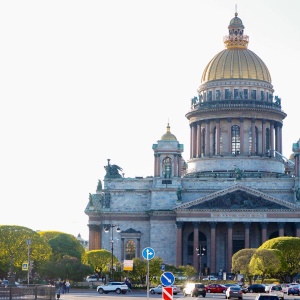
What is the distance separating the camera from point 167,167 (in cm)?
14575

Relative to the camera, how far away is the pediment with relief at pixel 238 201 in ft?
449

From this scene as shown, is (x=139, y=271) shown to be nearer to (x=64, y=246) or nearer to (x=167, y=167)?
(x=64, y=246)

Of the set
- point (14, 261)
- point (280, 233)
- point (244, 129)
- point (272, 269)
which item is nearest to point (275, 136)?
point (244, 129)

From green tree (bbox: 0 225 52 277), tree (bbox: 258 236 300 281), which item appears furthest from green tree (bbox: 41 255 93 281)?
tree (bbox: 258 236 300 281)

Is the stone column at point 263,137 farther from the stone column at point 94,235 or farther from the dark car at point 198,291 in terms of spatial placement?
the dark car at point 198,291

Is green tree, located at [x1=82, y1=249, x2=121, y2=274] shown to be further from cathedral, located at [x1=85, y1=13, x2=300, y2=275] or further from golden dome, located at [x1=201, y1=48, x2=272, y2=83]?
golden dome, located at [x1=201, y1=48, x2=272, y2=83]

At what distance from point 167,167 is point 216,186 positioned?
840 cm

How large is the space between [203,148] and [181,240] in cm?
2268

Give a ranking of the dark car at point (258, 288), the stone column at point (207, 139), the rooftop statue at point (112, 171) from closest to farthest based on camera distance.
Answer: the dark car at point (258, 288)
the rooftop statue at point (112, 171)
the stone column at point (207, 139)

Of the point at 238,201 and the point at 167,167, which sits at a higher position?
the point at 167,167

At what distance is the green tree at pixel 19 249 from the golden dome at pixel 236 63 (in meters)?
56.8

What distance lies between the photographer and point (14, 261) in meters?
104

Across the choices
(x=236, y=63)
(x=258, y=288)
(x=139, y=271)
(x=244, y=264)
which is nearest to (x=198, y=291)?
(x=258, y=288)

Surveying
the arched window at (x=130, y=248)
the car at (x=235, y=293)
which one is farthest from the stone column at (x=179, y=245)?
the car at (x=235, y=293)
